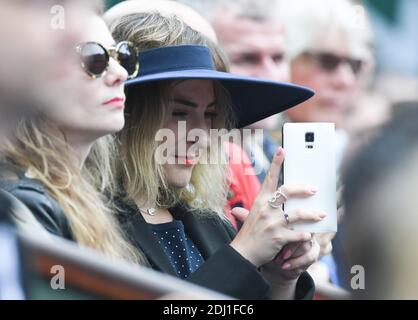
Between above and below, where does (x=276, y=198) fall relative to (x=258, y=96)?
below

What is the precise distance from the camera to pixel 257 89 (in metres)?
2.13

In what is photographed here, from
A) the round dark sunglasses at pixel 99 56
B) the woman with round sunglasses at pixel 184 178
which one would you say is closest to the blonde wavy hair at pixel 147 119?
the woman with round sunglasses at pixel 184 178

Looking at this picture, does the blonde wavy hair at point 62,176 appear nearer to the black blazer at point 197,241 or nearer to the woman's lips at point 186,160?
the black blazer at point 197,241

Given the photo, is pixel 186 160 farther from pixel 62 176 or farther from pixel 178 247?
pixel 62 176

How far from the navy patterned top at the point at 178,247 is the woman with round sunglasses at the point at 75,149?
177 mm

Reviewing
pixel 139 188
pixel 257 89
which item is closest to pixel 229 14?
pixel 257 89

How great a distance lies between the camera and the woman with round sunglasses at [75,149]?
1487 millimetres

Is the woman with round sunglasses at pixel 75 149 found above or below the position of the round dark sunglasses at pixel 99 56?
below

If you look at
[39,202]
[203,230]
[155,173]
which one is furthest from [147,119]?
[39,202]

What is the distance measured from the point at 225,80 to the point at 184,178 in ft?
0.82

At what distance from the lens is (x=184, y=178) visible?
196 cm
